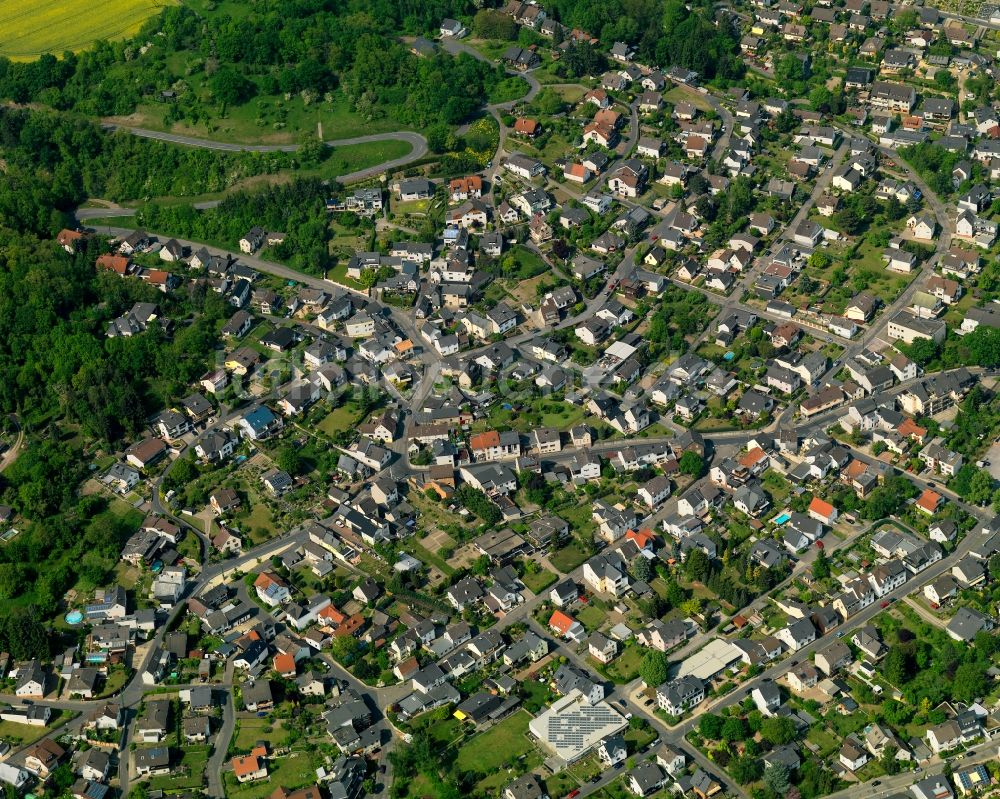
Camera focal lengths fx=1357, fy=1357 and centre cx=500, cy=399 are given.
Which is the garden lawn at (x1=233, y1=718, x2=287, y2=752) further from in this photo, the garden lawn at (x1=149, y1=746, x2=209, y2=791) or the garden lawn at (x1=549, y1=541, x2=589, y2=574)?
the garden lawn at (x1=549, y1=541, x2=589, y2=574)

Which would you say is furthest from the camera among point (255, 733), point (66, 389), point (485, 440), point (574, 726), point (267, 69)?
point (267, 69)

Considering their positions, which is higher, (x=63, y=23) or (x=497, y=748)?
(x=63, y=23)

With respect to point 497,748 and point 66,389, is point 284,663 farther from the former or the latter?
point 66,389

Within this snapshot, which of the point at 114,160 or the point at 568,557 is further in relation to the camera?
the point at 114,160

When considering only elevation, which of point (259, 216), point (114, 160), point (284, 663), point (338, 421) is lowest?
point (284, 663)

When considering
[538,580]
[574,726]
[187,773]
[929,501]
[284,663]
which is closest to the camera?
[187,773]

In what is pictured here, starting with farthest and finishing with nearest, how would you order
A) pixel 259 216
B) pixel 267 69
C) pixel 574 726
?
pixel 267 69, pixel 259 216, pixel 574 726

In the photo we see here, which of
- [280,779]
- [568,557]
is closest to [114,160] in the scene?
[568,557]

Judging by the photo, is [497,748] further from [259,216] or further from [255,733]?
[259,216]

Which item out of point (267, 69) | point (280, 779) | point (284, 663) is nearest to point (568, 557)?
point (284, 663)

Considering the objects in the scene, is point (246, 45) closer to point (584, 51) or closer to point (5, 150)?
point (5, 150)

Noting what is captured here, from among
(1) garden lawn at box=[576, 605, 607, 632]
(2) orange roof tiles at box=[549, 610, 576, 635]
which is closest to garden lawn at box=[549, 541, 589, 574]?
(1) garden lawn at box=[576, 605, 607, 632]
